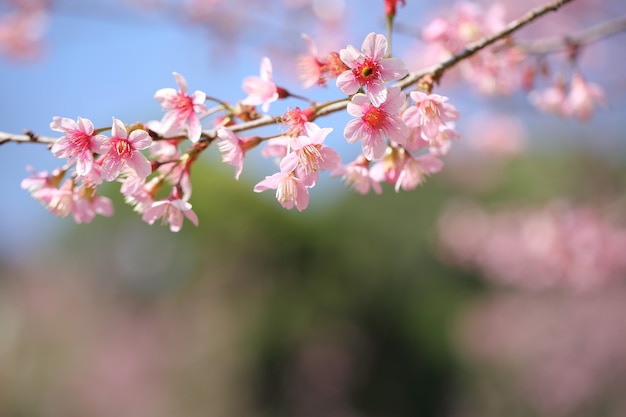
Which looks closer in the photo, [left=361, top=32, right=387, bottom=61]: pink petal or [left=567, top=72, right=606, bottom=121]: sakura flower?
[left=361, top=32, right=387, bottom=61]: pink petal

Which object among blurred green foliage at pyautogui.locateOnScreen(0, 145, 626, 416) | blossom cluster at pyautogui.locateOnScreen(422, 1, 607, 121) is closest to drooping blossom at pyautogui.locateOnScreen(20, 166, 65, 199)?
blossom cluster at pyautogui.locateOnScreen(422, 1, 607, 121)

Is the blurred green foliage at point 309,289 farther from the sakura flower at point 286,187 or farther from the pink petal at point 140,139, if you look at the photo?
the pink petal at point 140,139

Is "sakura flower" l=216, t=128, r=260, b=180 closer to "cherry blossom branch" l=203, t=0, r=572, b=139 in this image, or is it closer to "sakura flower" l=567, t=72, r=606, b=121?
"cherry blossom branch" l=203, t=0, r=572, b=139

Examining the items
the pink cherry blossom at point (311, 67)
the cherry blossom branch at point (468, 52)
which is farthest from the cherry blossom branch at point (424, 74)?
the pink cherry blossom at point (311, 67)

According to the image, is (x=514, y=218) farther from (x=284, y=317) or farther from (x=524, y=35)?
(x=284, y=317)

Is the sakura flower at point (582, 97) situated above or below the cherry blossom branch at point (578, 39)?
below

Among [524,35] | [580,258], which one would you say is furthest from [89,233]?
[580,258]
